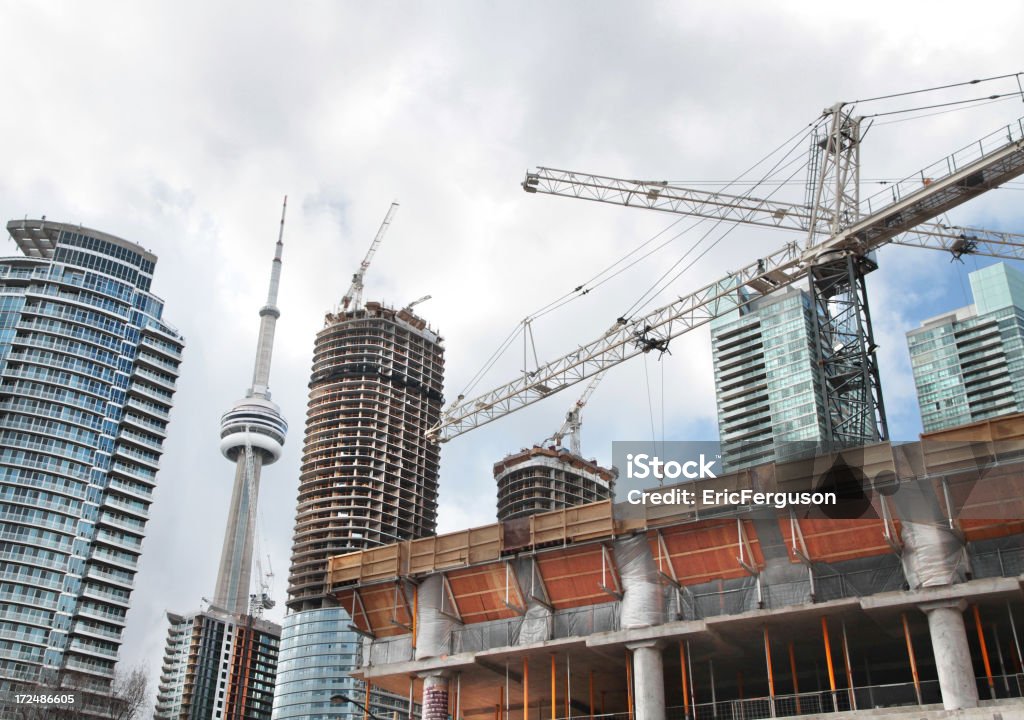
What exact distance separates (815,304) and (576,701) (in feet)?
120

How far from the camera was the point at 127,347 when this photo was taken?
566 feet

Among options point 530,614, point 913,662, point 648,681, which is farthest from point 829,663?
point 530,614

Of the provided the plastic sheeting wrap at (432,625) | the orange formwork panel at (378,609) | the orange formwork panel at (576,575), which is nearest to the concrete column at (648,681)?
the orange formwork panel at (576,575)

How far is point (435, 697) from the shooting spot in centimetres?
5359

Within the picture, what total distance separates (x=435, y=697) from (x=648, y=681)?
1280 centimetres

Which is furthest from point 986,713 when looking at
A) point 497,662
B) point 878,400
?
point 878,400

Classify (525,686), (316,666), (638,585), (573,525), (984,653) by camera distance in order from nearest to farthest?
1. (984,653)
2. (638,585)
3. (573,525)
4. (525,686)
5. (316,666)

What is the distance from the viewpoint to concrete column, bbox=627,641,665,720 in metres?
46.6

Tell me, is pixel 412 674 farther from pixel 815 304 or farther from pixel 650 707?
pixel 815 304

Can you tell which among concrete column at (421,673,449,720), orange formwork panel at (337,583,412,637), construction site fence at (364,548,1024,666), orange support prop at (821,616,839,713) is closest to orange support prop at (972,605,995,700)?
construction site fence at (364,548,1024,666)

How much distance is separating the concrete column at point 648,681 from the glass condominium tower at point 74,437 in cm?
11313

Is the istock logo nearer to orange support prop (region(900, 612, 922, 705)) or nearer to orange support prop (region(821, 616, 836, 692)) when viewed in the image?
orange support prop (region(821, 616, 836, 692))

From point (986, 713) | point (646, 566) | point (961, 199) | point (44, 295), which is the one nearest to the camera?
point (986, 713)

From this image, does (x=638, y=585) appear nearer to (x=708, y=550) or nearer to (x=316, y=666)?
(x=708, y=550)
